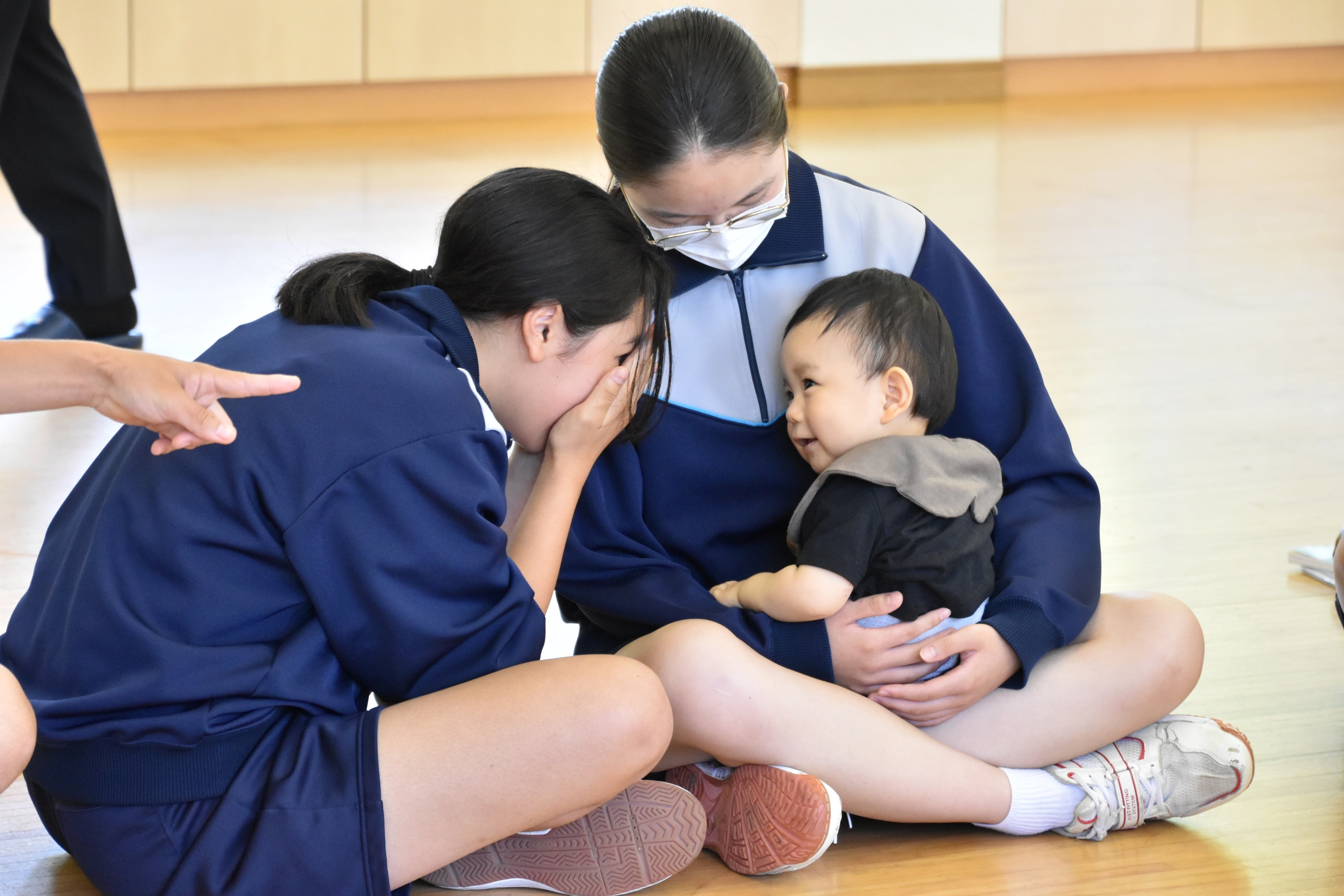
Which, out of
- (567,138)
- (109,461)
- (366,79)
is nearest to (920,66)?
(567,138)

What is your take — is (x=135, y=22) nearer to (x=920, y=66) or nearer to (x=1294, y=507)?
(x=920, y=66)

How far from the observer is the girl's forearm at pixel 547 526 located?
124 centimetres

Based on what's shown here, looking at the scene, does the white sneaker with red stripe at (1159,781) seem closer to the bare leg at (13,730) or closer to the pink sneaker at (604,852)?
the pink sneaker at (604,852)

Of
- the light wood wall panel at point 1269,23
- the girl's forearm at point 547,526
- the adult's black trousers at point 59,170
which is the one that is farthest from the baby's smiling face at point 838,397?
the light wood wall panel at point 1269,23

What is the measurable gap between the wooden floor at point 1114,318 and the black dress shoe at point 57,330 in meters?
0.05

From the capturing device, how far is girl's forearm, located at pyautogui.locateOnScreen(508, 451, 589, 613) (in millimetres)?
1242

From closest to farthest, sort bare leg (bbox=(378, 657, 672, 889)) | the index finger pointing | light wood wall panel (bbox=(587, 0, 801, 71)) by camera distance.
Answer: the index finger pointing, bare leg (bbox=(378, 657, 672, 889)), light wood wall panel (bbox=(587, 0, 801, 71))

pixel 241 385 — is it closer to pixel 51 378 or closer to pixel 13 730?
pixel 51 378

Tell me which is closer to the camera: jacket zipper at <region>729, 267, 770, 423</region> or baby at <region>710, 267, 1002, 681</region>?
baby at <region>710, 267, 1002, 681</region>

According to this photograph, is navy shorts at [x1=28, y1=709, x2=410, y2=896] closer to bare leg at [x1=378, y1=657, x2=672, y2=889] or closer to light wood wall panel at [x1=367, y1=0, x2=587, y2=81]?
bare leg at [x1=378, y1=657, x2=672, y2=889]

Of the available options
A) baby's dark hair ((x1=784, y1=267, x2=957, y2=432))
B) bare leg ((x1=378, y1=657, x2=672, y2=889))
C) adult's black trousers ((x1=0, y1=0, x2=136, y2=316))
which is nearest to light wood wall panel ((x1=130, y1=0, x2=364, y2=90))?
adult's black trousers ((x1=0, y1=0, x2=136, y2=316))

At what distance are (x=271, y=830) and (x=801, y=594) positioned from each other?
469mm

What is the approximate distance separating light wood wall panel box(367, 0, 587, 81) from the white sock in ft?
16.8

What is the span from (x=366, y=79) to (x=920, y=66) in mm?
2457
